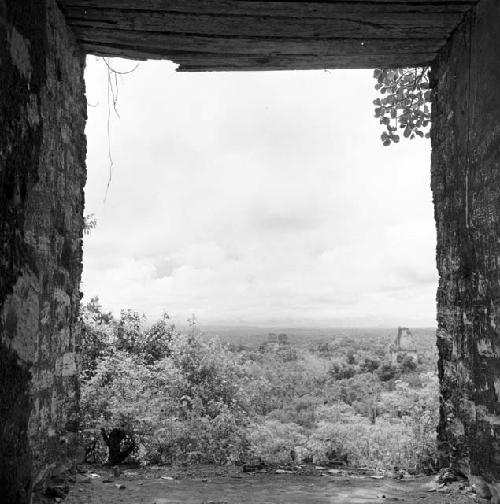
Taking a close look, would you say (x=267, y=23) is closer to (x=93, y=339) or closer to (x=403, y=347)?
(x=93, y=339)

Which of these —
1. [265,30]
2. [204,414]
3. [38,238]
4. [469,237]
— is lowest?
[204,414]

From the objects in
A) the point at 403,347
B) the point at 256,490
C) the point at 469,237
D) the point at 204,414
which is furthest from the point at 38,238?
the point at 403,347

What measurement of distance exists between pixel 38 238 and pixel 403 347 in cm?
2164

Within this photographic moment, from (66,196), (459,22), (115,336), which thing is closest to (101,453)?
(115,336)

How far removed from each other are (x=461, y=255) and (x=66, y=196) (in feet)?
8.57

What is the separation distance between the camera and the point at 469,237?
323 cm

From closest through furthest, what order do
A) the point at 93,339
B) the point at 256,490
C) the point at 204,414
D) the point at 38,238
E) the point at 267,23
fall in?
the point at 38,238 → the point at 267,23 → the point at 256,490 → the point at 204,414 → the point at 93,339

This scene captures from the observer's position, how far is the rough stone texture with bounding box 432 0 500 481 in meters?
2.90

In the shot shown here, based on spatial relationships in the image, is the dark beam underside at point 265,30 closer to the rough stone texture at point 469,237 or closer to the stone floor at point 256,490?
the rough stone texture at point 469,237

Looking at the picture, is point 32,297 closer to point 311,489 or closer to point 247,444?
point 311,489

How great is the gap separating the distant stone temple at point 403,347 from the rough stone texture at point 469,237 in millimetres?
15865

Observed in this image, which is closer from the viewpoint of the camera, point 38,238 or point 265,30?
point 38,238

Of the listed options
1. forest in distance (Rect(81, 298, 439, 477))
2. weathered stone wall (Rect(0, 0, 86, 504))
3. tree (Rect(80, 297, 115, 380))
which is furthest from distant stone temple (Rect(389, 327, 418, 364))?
weathered stone wall (Rect(0, 0, 86, 504))

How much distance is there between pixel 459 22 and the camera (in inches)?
127
